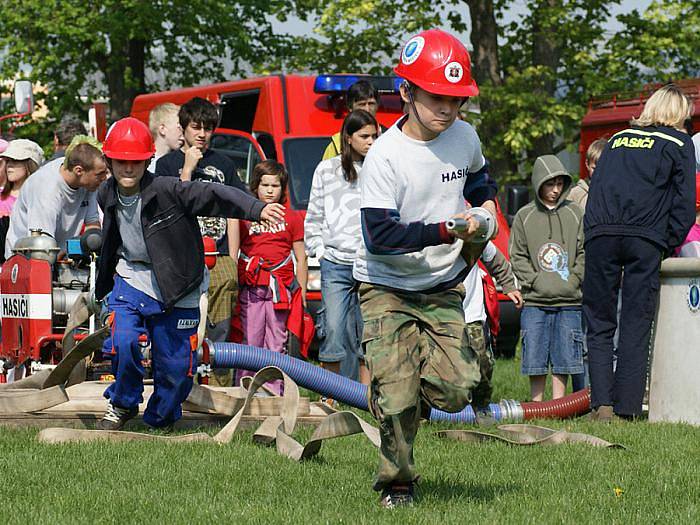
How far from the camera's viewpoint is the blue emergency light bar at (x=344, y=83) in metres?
13.5

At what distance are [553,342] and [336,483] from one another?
3.97 metres

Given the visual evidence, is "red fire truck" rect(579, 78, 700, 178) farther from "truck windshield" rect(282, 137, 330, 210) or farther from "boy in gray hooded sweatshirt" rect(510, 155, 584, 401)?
"boy in gray hooded sweatshirt" rect(510, 155, 584, 401)

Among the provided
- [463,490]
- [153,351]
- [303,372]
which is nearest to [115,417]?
[153,351]

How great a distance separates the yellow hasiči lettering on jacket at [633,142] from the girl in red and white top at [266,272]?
2548 millimetres

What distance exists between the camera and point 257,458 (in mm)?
7113

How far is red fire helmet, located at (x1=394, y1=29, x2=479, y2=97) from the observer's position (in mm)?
5602

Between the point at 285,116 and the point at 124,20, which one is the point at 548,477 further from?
the point at 124,20

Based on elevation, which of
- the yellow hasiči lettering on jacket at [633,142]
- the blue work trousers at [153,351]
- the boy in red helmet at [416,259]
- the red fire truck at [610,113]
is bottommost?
the blue work trousers at [153,351]

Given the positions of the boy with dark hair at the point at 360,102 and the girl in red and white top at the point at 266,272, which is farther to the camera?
the girl in red and white top at the point at 266,272

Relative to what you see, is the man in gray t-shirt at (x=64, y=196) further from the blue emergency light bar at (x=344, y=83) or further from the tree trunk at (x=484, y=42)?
the tree trunk at (x=484, y=42)

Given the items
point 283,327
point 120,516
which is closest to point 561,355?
point 283,327

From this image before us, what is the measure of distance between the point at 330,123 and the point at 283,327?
396cm

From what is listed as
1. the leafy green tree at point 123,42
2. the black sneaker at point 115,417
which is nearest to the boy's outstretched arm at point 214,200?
the black sneaker at point 115,417

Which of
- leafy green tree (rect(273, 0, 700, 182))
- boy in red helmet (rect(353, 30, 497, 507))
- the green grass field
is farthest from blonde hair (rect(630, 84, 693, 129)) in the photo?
leafy green tree (rect(273, 0, 700, 182))
